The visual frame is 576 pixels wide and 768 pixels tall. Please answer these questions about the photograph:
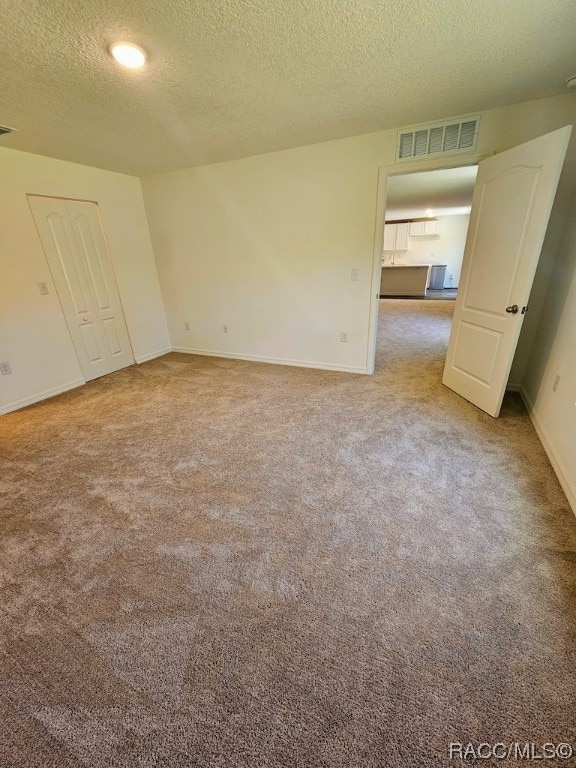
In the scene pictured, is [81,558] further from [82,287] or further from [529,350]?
[529,350]

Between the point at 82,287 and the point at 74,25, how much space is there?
2.66m

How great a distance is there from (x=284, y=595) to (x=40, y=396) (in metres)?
3.44

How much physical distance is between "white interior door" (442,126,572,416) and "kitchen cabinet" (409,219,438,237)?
8.93m

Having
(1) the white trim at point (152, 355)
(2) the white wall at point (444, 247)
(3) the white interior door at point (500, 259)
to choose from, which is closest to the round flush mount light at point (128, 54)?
(3) the white interior door at point (500, 259)

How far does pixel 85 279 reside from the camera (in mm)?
3646

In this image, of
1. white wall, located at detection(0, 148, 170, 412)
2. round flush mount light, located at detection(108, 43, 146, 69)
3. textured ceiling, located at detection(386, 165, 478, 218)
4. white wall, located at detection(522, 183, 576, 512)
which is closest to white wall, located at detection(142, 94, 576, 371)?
white wall, located at detection(0, 148, 170, 412)

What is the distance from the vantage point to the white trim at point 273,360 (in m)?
3.73

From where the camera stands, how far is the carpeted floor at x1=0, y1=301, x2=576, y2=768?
933 mm

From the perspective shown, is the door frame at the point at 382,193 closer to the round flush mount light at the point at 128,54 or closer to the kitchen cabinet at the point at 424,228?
the round flush mount light at the point at 128,54

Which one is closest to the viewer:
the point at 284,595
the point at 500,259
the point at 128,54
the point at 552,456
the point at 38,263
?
the point at 284,595

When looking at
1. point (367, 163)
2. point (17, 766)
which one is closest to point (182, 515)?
point (17, 766)

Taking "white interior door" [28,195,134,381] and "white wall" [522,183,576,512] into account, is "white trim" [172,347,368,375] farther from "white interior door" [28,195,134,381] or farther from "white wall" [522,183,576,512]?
"white wall" [522,183,576,512]

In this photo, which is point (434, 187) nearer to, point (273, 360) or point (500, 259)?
point (500, 259)

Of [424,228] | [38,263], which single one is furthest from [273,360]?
[424,228]
